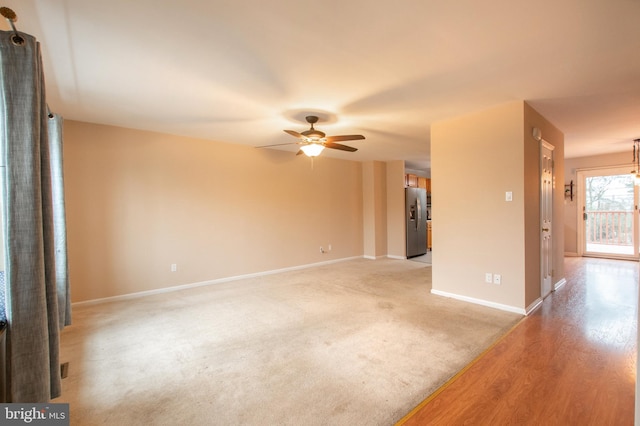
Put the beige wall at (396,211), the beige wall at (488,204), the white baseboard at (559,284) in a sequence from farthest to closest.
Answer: the beige wall at (396,211), the white baseboard at (559,284), the beige wall at (488,204)

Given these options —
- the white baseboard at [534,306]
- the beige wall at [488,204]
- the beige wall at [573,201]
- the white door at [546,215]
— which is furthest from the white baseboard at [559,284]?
the beige wall at [573,201]

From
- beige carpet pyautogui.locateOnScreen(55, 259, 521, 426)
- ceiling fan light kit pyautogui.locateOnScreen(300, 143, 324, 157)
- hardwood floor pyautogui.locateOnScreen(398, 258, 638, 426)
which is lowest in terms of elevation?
hardwood floor pyautogui.locateOnScreen(398, 258, 638, 426)

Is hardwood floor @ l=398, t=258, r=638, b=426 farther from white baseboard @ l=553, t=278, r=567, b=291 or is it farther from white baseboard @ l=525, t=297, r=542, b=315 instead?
white baseboard @ l=553, t=278, r=567, b=291

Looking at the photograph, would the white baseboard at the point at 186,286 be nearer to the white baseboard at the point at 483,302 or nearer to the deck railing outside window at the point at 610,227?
the white baseboard at the point at 483,302

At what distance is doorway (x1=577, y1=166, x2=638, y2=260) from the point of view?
628 cm

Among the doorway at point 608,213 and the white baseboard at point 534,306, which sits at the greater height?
the doorway at point 608,213

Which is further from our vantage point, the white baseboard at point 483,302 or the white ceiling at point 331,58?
the white baseboard at point 483,302

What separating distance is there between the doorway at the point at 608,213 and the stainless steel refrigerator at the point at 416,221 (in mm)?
3578

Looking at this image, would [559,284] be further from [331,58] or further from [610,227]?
[331,58]

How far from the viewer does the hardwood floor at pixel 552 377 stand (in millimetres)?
1705

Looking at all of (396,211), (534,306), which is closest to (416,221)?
(396,211)

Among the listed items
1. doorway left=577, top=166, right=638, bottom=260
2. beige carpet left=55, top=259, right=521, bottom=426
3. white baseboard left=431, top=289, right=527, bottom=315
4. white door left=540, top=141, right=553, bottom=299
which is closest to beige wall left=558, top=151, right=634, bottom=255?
doorway left=577, top=166, right=638, bottom=260

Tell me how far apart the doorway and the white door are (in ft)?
13.2

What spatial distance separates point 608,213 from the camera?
664 centimetres
